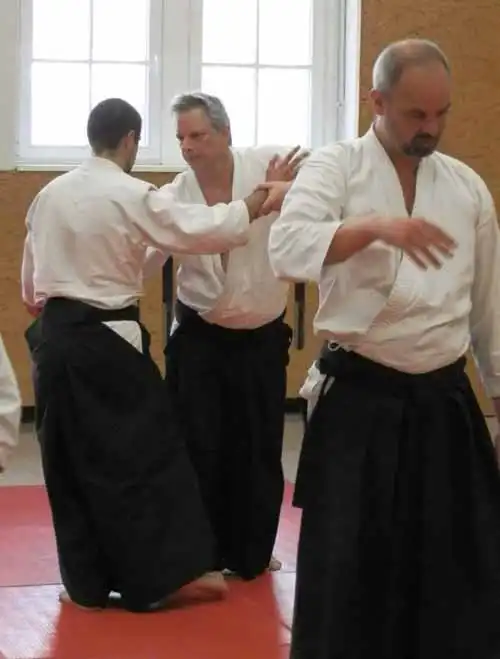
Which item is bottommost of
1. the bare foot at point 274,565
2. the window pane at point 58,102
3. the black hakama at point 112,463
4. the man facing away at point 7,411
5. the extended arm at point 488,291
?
the bare foot at point 274,565

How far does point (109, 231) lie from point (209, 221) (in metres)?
0.27

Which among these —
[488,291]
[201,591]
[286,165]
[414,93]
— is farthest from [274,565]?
[414,93]

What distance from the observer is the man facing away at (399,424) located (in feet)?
7.75

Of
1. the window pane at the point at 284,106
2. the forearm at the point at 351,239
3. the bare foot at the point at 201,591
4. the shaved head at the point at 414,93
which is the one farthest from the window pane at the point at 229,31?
the forearm at the point at 351,239

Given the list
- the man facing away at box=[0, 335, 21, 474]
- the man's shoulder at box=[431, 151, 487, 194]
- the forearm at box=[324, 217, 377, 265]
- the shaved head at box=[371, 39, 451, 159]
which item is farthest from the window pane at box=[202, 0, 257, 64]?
the man facing away at box=[0, 335, 21, 474]

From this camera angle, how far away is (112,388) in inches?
133

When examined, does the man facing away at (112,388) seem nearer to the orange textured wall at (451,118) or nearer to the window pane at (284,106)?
the orange textured wall at (451,118)

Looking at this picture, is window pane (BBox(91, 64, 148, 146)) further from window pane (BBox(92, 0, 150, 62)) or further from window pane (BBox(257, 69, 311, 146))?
window pane (BBox(257, 69, 311, 146))

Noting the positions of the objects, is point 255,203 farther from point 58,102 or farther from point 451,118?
point 451,118

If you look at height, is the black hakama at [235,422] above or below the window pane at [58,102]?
below

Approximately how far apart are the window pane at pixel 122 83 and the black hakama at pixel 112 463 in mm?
2960

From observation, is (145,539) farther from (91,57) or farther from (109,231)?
(91,57)

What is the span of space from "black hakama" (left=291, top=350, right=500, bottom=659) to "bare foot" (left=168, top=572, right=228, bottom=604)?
1.01 metres

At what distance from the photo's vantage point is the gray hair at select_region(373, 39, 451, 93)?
2.33 metres
